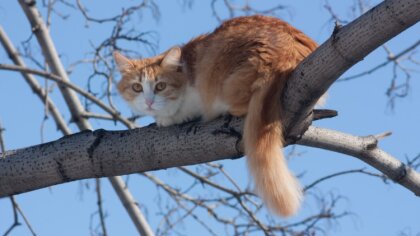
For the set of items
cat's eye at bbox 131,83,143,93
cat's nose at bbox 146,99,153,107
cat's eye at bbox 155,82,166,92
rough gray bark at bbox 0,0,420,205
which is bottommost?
rough gray bark at bbox 0,0,420,205

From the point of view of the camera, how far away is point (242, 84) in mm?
2787

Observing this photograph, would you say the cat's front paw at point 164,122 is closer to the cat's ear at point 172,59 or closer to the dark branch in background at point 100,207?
the cat's ear at point 172,59

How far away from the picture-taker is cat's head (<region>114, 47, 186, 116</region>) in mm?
3385

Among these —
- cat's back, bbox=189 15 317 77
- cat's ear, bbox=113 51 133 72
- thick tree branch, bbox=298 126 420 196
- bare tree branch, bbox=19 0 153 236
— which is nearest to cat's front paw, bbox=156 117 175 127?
cat's back, bbox=189 15 317 77

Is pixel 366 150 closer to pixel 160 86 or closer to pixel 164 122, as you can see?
pixel 164 122

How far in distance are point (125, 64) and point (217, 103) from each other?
90cm

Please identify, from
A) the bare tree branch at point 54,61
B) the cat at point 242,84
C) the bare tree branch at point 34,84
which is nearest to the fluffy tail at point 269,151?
the cat at point 242,84

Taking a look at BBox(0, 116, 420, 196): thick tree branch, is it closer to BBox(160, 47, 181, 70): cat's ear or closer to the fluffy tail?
the fluffy tail

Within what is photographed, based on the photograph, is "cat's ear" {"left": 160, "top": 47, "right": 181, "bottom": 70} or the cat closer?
the cat

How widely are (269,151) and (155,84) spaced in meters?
1.00

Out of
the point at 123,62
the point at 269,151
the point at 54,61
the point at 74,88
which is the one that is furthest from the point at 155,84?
the point at 54,61

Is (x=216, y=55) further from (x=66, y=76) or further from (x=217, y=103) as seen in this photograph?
(x=66, y=76)

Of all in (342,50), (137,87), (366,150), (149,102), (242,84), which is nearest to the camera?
(342,50)

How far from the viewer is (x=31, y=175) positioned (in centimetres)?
287
